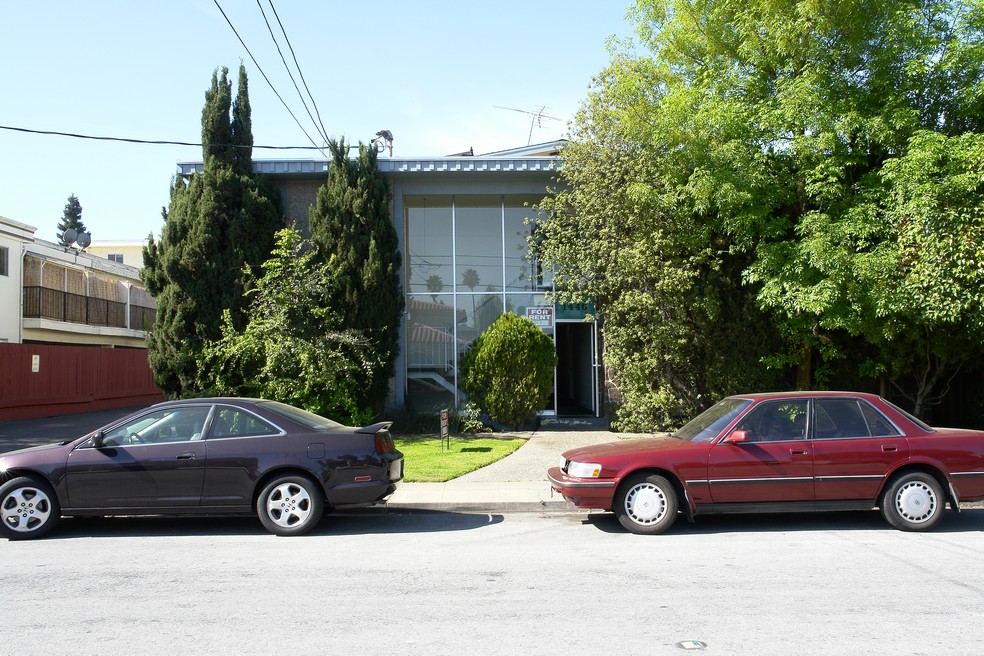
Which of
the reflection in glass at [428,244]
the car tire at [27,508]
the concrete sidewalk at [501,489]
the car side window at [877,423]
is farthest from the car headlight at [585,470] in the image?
the reflection in glass at [428,244]

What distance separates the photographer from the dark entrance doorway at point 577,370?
54.5ft

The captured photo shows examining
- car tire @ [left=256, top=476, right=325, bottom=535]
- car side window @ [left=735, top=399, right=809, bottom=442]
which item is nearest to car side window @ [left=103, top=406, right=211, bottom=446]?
car tire @ [left=256, top=476, right=325, bottom=535]

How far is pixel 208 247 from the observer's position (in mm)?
14484

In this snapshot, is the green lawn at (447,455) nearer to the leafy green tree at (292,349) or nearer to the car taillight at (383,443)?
the leafy green tree at (292,349)

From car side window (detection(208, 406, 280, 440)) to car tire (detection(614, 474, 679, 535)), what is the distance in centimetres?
382

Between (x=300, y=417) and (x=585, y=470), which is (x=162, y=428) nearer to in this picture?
(x=300, y=417)

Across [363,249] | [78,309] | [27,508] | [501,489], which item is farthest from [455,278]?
[78,309]

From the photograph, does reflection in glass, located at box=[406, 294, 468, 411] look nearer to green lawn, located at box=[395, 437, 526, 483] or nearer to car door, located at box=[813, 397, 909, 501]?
green lawn, located at box=[395, 437, 526, 483]

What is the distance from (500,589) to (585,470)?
88.8 inches

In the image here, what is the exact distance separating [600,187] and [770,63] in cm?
349

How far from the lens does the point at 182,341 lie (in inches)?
564

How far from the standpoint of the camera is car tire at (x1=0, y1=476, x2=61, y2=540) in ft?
24.7

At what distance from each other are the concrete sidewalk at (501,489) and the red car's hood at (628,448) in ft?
4.33

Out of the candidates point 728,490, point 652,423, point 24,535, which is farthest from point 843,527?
point 24,535
